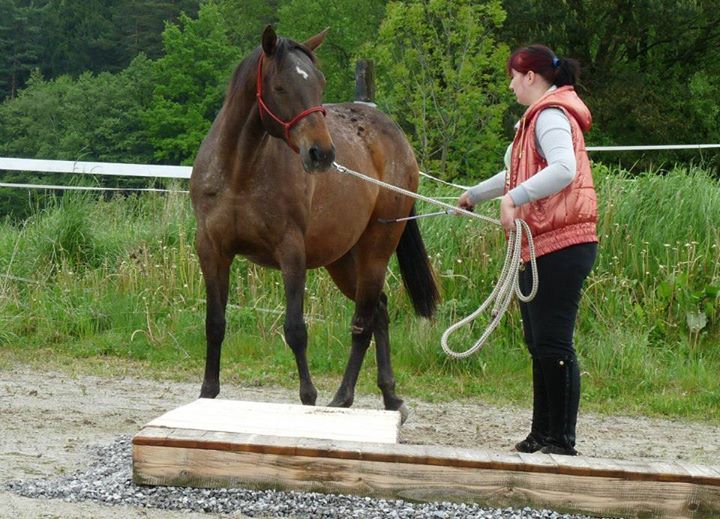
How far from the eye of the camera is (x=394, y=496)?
3975mm

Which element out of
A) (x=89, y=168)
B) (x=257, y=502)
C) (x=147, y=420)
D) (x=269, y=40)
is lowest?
(x=147, y=420)

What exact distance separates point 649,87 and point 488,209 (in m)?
25.0

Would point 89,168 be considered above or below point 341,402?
above

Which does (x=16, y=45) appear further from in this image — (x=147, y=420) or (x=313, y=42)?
(x=313, y=42)

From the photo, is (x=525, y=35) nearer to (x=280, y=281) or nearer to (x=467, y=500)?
(x=280, y=281)

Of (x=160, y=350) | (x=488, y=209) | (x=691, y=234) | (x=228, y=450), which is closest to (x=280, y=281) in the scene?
(x=160, y=350)

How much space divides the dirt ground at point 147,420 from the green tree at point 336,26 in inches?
1404

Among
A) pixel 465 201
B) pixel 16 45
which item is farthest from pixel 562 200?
pixel 16 45

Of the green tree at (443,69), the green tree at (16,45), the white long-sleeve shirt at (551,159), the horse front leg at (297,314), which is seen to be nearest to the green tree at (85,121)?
the green tree at (16,45)

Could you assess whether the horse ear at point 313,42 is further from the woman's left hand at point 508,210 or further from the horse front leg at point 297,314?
the woman's left hand at point 508,210

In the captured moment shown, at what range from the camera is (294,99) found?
540cm

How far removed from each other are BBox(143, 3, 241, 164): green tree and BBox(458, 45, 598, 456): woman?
42719 millimetres

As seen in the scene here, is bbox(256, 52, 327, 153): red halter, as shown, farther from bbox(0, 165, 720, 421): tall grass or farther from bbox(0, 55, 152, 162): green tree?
bbox(0, 55, 152, 162): green tree

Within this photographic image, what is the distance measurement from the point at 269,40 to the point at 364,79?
15.6ft
